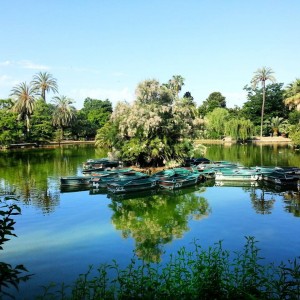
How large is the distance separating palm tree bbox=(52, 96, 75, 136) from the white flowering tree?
147 ft

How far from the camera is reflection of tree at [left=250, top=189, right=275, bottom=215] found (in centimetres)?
2150

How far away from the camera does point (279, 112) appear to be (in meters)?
87.9

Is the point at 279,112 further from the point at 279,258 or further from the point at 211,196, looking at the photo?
the point at 279,258

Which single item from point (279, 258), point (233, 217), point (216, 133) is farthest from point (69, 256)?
point (216, 133)

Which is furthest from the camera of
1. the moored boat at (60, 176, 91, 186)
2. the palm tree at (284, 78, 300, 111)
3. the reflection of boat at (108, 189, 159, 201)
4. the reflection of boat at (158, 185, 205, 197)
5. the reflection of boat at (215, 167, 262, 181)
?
the palm tree at (284, 78, 300, 111)

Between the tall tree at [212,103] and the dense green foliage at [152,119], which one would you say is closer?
the dense green foliage at [152,119]

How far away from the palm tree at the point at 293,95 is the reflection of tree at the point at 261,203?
48170mm

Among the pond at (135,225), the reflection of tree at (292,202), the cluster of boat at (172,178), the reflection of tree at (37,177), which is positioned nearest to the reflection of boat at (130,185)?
the cluster of boat at (172,178)

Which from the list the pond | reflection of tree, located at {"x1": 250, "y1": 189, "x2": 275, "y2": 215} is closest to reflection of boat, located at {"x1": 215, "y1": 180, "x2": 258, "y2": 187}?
the pond

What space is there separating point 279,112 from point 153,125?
6274 cm

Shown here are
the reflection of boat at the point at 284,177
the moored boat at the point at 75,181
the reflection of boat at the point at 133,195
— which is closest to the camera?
the reflection of boat at the point at 133,195

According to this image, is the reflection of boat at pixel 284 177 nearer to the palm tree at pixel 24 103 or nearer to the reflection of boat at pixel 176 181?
the reflection of boat at pixel 176 181

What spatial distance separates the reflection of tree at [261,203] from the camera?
70.5ft

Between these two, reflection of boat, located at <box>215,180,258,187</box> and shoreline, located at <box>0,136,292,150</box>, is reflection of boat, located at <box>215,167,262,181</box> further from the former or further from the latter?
shoreline, located at <box>0,136,292,150</box>
